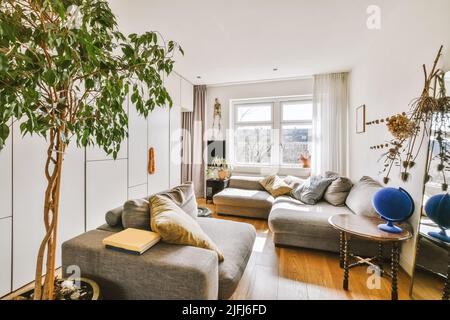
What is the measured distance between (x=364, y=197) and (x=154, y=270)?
2.33 meters

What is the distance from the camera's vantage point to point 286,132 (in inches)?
179

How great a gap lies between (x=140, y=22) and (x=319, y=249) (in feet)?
10.7

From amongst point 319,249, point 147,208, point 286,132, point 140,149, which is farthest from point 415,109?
A: point 140,149

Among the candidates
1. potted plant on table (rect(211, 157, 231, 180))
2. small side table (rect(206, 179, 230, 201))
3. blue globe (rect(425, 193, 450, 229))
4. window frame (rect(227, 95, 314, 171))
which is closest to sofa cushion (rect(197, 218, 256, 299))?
blue globe (rect(425, 193, 450, 229))

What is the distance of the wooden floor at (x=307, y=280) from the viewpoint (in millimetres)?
1657

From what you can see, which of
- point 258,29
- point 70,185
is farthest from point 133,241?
point 258,29

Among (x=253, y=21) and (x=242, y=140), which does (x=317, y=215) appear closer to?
(x=253, y=21)

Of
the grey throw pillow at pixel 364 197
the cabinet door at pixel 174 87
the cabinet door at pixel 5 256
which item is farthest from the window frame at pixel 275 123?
the cabinet door at pixel 5 256

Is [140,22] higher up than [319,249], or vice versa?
[140,22]

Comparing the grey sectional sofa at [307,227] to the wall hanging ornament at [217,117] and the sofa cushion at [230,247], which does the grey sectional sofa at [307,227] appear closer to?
the sofa cushion at [230,247]

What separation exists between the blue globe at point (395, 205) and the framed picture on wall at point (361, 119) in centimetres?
177

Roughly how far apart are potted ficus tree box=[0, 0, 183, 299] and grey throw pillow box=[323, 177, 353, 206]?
111 inches

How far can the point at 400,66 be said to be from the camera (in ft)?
6.93
